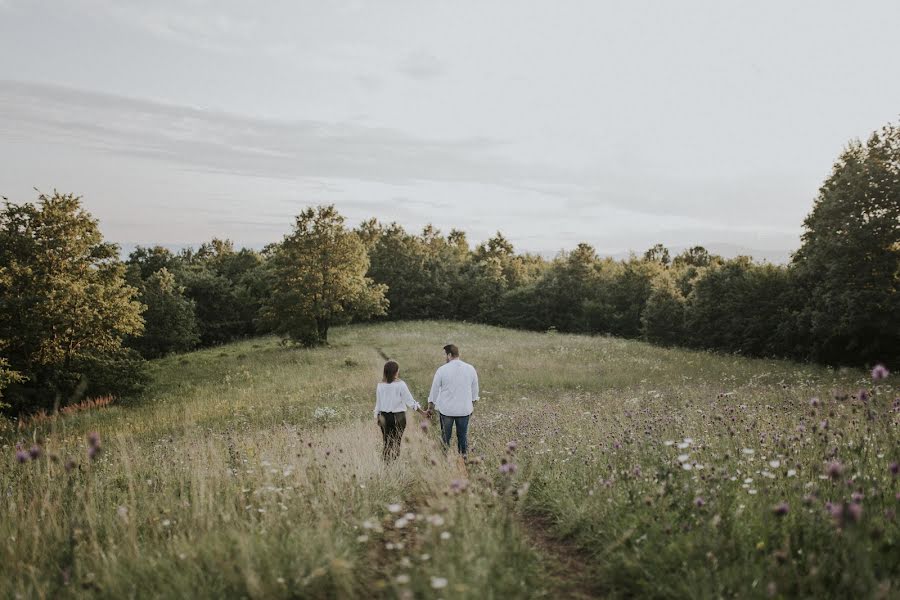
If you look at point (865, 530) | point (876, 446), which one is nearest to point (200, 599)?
point (865, 530)

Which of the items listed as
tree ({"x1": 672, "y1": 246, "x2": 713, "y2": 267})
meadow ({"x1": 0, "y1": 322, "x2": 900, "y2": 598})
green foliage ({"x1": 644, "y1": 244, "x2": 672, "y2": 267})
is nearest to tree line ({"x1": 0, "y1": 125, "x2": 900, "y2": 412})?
meadow ({"x1": 0, "y1": 322, "x2": 900, "y2": 598})

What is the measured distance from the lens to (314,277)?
1500 inches

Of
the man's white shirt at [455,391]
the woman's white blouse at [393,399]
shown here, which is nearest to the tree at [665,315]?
the man's white shirt at [455,391]

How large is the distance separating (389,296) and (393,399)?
65.1 m

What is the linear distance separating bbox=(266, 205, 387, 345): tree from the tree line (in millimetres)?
105

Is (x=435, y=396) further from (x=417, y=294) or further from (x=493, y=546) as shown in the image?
(x=417, y=294)

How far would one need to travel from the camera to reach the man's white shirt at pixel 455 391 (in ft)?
27.9

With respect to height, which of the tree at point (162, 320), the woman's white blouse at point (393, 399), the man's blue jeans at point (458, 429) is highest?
the woman's white blouse at point (393, 399)

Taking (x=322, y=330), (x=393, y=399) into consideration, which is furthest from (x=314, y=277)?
(x=393, y=399)

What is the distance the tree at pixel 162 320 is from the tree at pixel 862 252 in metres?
55.4

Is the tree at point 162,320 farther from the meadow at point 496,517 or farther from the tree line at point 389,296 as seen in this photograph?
the meadow at point 496,517

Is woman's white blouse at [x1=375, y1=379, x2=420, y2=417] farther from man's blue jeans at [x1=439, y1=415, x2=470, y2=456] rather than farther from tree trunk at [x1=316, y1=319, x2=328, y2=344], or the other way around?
tree trunk at [x1=316, y1=319, x2=328, y2=344]

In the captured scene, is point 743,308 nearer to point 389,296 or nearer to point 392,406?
point 392,406

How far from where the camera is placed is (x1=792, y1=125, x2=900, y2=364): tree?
80.7ft
